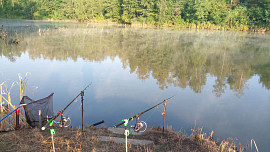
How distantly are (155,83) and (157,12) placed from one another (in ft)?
104

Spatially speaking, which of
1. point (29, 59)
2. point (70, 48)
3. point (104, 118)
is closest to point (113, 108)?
point (104, 118)

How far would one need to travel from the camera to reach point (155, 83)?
9.09m

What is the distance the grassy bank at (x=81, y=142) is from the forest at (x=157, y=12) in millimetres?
31342

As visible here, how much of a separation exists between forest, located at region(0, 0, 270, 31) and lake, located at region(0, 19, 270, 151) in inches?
731

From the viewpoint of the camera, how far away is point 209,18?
3522 cm

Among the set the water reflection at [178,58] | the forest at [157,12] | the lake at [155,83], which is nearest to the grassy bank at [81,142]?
the lake at [155,83]

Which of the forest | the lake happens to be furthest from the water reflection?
the forest

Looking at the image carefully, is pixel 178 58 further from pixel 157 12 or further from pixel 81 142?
pixel 157 12

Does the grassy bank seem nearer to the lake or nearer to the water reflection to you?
the lake

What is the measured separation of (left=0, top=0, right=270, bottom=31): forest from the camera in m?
32.6

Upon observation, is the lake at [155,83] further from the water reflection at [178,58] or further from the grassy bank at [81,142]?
the grassy bank at [81,142]

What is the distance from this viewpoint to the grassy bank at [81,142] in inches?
155

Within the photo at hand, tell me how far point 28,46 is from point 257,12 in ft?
96.1

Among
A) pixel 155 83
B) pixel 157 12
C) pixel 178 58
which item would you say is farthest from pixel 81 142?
pixel 157 12
